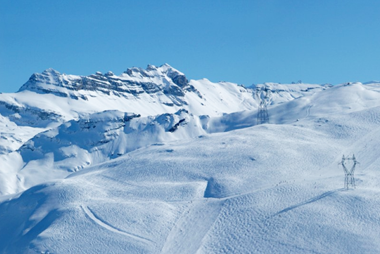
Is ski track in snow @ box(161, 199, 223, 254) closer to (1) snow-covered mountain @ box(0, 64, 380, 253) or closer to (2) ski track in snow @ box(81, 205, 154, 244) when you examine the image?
(1) snow-covered mountain @ box(0, 64, 380, 253)

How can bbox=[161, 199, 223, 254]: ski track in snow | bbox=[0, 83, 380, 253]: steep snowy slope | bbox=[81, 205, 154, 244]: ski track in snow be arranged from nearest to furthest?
bbox=[0, 83, 380, 253]: steep snowy slope → bbox=[161, 199, 223, 254]: ski track in snow → bbox=[81, 205, 154, 244]: ski track in snow

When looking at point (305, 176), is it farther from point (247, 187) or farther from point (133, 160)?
point (133, 160)

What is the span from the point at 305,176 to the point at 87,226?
29377 millimetres

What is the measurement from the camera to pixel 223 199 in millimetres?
72812

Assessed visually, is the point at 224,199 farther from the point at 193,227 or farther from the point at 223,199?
the point at 193,227

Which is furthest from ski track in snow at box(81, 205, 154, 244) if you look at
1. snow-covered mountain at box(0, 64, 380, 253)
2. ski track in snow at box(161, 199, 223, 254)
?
ski track in snow at box(161, 199, 223, 254)

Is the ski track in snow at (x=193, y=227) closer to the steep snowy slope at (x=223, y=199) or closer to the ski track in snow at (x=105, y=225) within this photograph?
the steep snowy slope at (x=223, y=199)

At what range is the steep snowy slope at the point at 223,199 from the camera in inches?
2440

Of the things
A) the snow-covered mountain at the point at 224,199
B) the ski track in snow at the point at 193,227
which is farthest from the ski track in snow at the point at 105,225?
the ski track in snow at the point at 193,227

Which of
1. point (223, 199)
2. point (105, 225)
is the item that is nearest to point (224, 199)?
point (223, 199)

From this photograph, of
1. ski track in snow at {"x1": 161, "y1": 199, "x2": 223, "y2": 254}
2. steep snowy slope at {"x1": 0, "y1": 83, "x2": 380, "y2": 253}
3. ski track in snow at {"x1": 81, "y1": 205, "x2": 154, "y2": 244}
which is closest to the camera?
steep snowy slope at {"x1": 0, "y1": 83, "x2": 380, "y2": 253}

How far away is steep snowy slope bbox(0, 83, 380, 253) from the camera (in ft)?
203

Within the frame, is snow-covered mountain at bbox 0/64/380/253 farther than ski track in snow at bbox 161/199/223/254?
No

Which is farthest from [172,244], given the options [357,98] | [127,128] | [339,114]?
[127,128]
